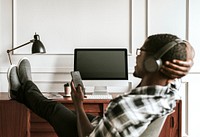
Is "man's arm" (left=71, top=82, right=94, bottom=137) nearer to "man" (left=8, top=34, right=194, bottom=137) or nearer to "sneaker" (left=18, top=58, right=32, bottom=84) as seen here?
"man" (left=8, top=34, right=194, bottom=137)

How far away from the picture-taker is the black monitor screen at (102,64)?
9.28 feet

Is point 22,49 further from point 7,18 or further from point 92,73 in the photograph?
point 92,73

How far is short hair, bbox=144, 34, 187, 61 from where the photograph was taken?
1.29 m

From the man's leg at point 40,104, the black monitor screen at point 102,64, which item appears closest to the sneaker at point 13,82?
the man's leg at point 40,104

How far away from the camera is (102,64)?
284 cm

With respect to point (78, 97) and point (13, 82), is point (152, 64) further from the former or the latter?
point (13, 82)

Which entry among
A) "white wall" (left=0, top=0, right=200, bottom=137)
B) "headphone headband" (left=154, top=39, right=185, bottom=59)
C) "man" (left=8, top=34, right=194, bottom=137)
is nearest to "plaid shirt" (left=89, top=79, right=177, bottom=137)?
"man" (left=8, top=34, right=194, bottom=137)

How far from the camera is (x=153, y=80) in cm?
135

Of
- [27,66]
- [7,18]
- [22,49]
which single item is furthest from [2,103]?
[7,18]

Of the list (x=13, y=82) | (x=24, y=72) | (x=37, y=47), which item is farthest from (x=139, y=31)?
(x=13, y=82)

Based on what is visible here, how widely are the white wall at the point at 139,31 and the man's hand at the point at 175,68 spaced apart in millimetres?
1751

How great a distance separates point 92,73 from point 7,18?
3.21ft

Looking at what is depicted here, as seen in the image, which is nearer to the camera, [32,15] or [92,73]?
[92,73]

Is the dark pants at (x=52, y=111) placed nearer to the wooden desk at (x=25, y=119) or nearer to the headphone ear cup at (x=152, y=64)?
the wooden desk at (x=25, y=119)
